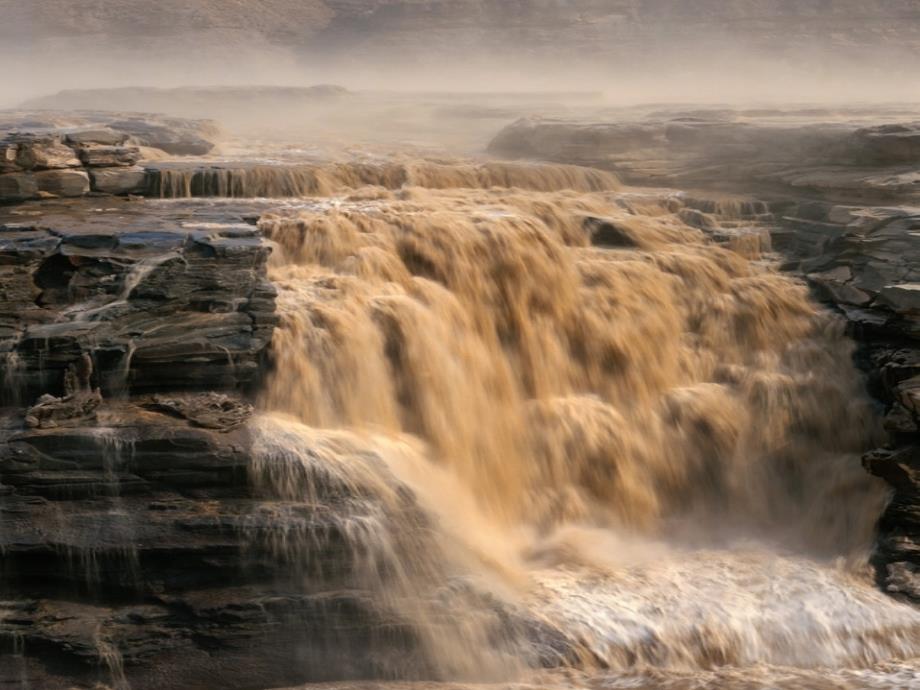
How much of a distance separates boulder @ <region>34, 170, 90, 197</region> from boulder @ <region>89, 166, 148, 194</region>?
Answer: 0.33 feet

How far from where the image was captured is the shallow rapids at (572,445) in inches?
293

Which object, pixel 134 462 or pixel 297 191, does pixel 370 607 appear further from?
pixel 297 191

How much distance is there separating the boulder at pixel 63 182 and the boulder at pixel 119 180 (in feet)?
0.33

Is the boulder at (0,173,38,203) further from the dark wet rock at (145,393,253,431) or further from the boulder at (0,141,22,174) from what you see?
the dark wet rock at (145,393,253,431)

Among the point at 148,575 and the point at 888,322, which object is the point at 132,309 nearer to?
the point at 148,575

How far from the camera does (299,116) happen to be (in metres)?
21.8

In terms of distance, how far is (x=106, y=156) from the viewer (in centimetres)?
1047

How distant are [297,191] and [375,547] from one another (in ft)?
14.4

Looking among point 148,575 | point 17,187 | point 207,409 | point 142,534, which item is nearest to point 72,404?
point 207,409

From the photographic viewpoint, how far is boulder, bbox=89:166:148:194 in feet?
33.8

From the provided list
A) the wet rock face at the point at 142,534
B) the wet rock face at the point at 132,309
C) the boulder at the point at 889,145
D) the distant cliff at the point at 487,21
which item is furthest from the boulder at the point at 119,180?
the distant cliff at the point at 487,21

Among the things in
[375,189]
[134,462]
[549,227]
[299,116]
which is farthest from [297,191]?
[299,116]

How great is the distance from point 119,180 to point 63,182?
0.49m

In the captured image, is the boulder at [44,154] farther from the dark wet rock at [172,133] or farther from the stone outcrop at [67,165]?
the dark wet rock at [172,133]
